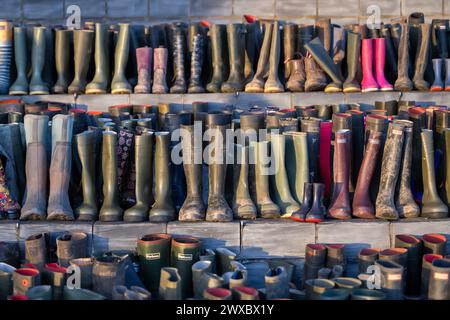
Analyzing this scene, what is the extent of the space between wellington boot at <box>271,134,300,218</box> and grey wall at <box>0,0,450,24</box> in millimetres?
2711

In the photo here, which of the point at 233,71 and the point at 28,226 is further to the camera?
the point at 233,71

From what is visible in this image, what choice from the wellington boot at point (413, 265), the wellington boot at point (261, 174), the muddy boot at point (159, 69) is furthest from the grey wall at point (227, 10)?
the wellington boot at point (413, 265)

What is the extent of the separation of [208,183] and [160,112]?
A: 3.63 ft

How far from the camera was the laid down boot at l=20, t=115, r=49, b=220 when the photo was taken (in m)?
5.25

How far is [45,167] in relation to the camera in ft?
17.7

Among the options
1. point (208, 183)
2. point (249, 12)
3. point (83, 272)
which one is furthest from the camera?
point (249, 12)

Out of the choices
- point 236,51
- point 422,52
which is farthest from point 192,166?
A: point 422,52

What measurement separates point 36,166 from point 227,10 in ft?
10.3

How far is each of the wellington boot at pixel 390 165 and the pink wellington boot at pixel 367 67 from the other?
4.45 ft

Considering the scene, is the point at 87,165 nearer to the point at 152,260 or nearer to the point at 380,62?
the point at 152,260

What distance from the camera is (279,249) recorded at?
5.11 meters

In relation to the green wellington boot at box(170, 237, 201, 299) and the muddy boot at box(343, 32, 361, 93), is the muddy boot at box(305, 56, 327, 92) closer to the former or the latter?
the muddy boot at box(343, 32, 361, 93)
